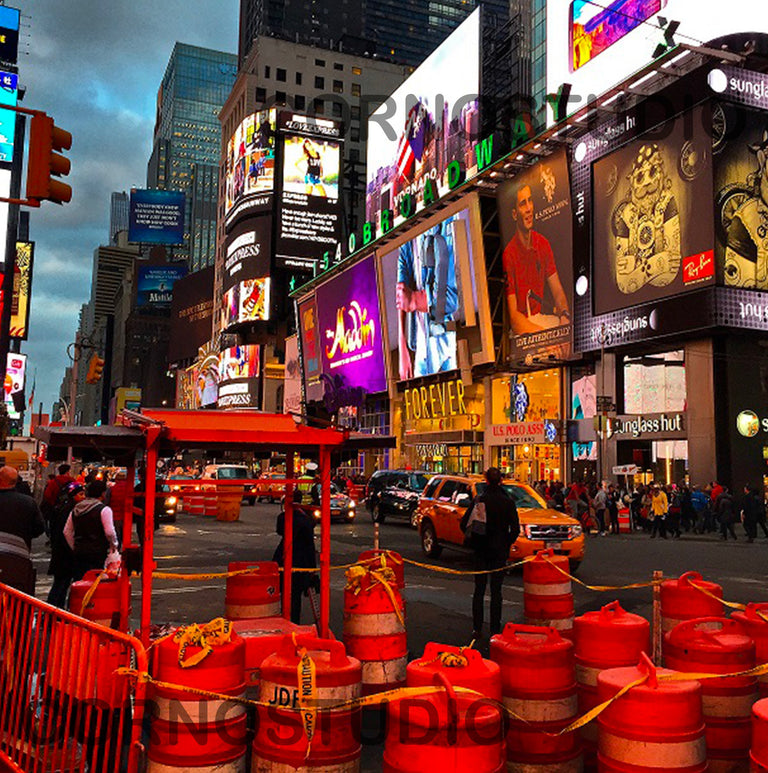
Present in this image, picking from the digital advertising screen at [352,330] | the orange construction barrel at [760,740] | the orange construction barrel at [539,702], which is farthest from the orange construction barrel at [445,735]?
the digital advertising screen at [352,330]

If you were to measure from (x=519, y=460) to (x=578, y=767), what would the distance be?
39.8 meters

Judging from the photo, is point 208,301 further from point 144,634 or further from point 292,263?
point 144,634

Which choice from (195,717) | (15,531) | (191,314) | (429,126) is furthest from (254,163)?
(195,717)

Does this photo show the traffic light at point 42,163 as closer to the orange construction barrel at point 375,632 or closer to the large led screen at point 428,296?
the orange construction barrel at point 375,632

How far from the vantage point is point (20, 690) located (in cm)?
552

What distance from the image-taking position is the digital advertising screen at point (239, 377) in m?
105

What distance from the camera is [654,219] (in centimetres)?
3291

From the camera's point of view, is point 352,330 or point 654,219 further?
point 352,330

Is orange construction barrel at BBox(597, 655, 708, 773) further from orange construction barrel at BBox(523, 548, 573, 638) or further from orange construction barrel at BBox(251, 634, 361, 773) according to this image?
orange construction barrel at BBox(523, 548, 573, 638)

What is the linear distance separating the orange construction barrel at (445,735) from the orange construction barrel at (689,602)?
3381 mm

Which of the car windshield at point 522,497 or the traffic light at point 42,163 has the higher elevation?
the traffic light at point 42,163

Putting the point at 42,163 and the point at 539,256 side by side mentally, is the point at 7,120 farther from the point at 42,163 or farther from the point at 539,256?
the point at 42,163

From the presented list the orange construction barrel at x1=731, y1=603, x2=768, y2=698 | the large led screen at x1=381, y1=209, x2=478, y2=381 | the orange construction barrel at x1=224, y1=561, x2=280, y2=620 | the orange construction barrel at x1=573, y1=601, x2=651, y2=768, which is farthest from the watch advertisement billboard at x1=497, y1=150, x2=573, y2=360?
the orange construction barrel at x1=573, y1=601, x2=651, y2=768

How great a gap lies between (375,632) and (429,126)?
2149 inches
